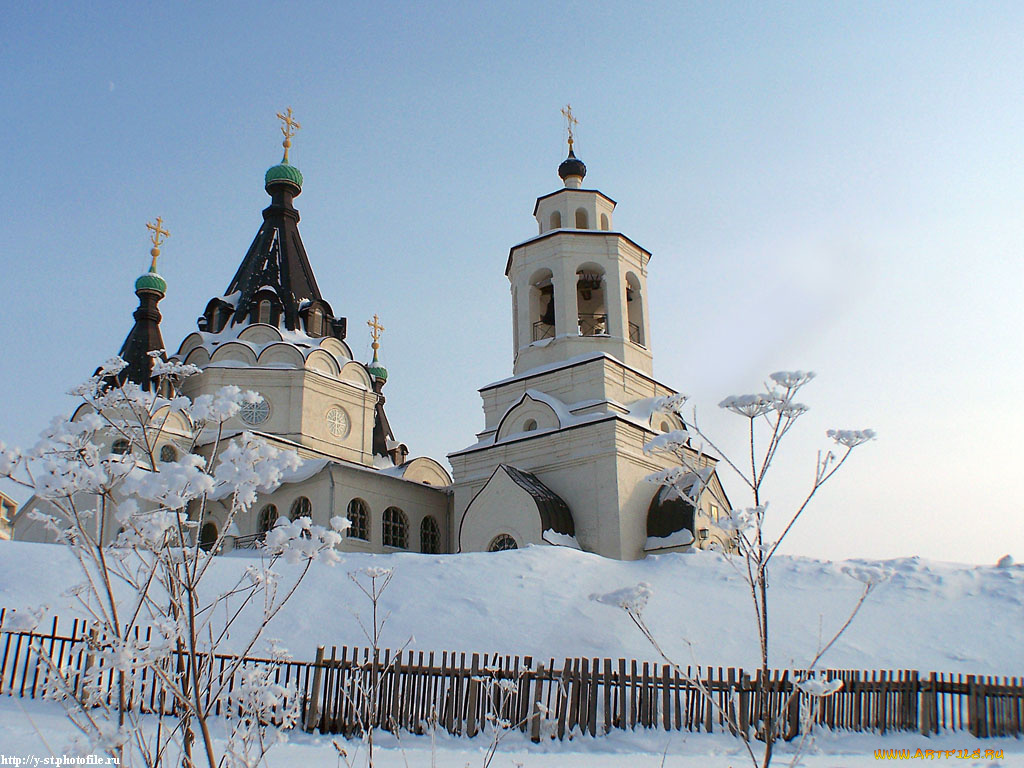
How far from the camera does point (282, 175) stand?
23781 mm

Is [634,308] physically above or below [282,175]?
below

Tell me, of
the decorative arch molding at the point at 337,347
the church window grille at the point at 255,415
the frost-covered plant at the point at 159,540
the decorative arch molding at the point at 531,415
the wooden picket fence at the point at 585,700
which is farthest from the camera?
the decorative arch molding at the point at 337,347

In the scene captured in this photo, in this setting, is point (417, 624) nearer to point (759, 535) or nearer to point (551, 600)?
point (551, 600)

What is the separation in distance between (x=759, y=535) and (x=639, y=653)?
19.0 feet

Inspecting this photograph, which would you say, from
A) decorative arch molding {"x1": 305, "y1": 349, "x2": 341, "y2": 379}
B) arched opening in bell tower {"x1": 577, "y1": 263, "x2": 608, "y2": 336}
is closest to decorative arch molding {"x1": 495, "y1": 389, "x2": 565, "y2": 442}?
arched opening in bell tower {"x1": 577, "y1": 263, "x2": 608, "y2": 336}

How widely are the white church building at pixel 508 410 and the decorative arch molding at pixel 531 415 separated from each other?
0.11 feet

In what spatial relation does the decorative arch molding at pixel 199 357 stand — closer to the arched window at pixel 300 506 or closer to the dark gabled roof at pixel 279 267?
the dark gabled roof at pixel 279 267

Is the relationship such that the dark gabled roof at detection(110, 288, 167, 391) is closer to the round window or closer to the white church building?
the white church building

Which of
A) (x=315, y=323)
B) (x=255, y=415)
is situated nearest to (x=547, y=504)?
(x=255, y=415)

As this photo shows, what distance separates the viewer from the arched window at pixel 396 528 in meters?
18.2

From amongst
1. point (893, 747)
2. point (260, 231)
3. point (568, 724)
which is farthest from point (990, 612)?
point (260, 231)

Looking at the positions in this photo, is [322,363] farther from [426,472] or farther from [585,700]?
[585,700]

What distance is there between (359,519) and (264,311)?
6.34 meters

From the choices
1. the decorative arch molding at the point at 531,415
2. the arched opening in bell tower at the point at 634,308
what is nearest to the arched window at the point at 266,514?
the decorative arch molding at the point at 531,415
